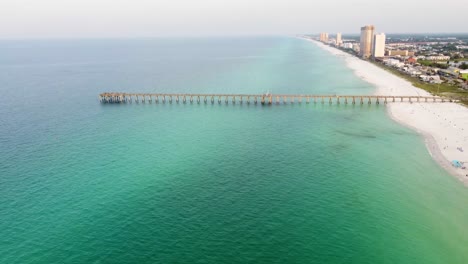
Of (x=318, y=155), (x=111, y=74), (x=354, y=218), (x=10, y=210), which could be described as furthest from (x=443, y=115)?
(x=111, y=74)

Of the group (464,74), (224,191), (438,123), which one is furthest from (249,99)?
(464,74)

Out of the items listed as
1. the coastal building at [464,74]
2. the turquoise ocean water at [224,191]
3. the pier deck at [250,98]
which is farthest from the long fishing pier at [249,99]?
the coastal building at [464,74]

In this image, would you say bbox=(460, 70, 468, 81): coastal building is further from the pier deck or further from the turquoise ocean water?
the turquoise ocean water

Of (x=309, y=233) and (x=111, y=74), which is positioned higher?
(x=111, y=74)

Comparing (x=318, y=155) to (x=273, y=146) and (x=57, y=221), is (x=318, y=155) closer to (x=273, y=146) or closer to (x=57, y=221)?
(x=273, y=146)

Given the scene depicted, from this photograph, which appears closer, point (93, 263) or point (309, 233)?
point (93, 263)

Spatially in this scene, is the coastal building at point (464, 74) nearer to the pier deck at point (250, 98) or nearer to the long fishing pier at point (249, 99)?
the pier deck at point (250, 98)
